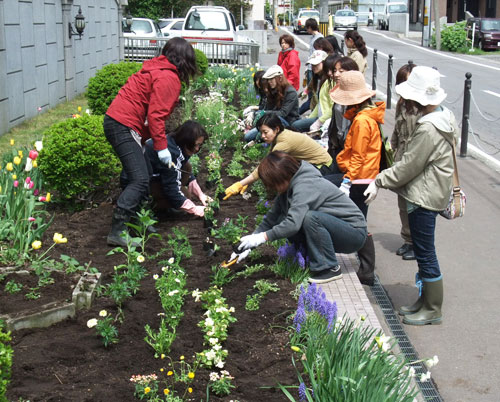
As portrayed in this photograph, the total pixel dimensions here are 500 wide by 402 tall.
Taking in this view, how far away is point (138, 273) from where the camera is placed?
4902 millimetres

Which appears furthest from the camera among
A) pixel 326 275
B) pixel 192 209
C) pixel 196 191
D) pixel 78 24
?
pixel 78 24

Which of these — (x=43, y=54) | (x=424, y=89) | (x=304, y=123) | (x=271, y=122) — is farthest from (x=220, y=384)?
(x=43, y=54)

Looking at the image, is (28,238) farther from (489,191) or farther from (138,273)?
(489,191)

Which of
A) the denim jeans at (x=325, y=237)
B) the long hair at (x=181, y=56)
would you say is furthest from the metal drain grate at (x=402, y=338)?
the long hair at (x=181, y=56)

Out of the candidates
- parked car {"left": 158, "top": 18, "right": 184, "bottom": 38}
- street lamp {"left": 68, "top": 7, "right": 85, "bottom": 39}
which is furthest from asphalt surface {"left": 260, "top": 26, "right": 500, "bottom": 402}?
parked car {"left": 158, "top": 18, "right": 184, "bottom": 38}

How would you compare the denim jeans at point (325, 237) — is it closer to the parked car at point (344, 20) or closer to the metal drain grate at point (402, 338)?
the metal drain grate at point (402, 338)

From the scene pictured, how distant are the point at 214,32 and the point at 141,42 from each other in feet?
7.42

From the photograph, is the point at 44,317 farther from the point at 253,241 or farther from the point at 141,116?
the point at 141,116

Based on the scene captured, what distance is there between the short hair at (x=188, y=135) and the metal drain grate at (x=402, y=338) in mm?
1985

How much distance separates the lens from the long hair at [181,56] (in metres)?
5.95

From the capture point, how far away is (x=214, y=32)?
22.7m

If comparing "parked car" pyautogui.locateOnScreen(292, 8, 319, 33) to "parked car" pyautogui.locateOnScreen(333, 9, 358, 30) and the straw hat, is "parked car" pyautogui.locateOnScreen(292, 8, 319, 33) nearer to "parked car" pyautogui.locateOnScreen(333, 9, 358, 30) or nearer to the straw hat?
"parked car" pyautogui.locateOnScreen(333, 9, 358, 30)

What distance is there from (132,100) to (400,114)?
7.36 ft

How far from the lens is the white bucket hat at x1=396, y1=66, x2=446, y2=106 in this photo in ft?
16.6
